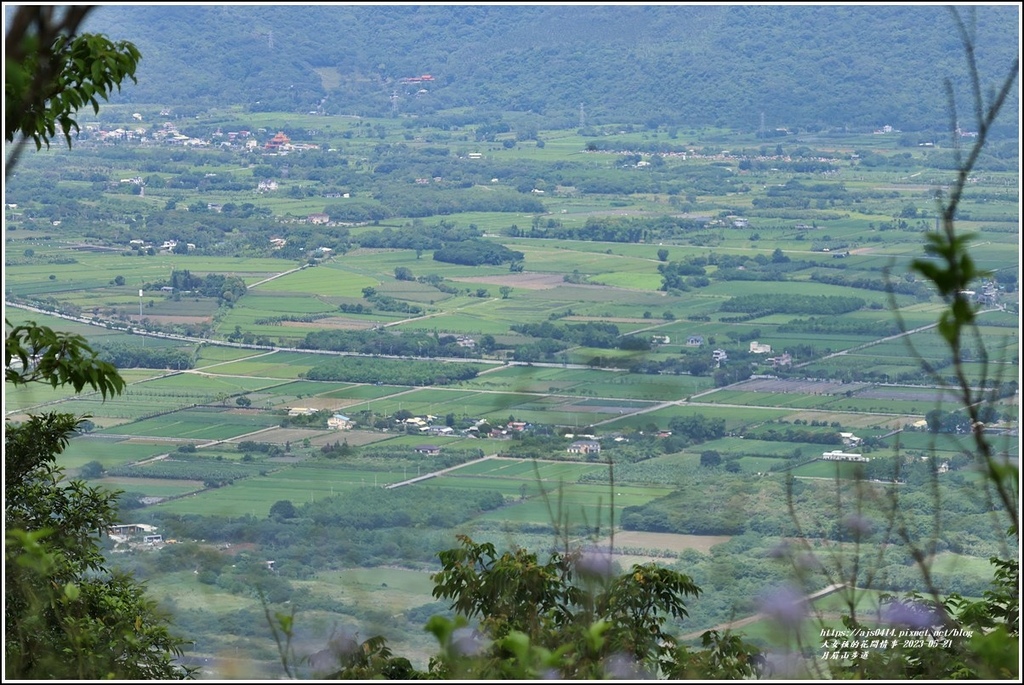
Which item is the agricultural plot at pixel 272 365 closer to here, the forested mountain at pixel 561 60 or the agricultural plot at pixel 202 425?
the agricultural plot at pixel 202 425

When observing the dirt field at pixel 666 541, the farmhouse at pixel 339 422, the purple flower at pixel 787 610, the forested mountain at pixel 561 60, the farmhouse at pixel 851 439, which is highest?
the forested mountain at pixel 561 60

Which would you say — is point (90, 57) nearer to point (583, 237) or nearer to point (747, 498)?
point (747, 498)

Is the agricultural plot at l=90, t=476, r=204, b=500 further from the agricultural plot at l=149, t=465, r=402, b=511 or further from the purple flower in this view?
the purple flower

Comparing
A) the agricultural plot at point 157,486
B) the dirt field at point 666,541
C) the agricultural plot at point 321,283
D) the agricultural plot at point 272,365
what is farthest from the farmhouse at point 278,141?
the dirt field at point 666,541

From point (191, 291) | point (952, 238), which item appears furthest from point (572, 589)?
point (191, 291)

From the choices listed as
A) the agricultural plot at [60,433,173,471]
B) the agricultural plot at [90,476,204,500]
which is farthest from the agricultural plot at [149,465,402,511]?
the agricultural plot at [60,433,173,471]
